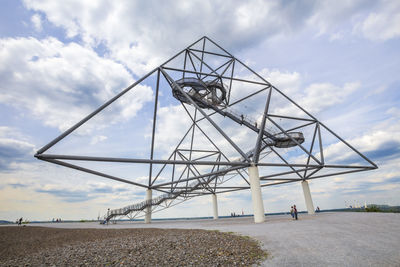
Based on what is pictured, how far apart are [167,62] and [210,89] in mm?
6179

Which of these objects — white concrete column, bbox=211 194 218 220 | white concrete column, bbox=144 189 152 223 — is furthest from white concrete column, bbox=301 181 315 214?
white concrete column, bbox=144 189 152 223

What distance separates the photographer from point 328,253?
20.6ft

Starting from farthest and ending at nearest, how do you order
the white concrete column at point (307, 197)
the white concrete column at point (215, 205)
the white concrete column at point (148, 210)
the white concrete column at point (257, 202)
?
the white concrete column at point (215, 205) → the white concrete column at point (148, 210) → the white concrete column at point (307, 197) → the white concrete column at point (257, 202)

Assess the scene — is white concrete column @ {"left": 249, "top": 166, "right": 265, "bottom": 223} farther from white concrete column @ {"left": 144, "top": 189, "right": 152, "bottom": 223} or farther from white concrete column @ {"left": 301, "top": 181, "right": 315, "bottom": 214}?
white concrete column @ {"left": 144, "top": 189, "right": 152, "bottom": 223}

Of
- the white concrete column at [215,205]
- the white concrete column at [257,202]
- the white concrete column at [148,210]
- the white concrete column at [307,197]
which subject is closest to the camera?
the white concrete column at [257,202]

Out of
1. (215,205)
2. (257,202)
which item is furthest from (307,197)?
(215,205)

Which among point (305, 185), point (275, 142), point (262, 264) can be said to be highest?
point (275, 142)

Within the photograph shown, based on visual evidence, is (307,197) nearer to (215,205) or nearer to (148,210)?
(215,205)

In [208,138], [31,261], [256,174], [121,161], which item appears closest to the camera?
[31,261]

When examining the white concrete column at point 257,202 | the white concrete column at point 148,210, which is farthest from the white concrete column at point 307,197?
the white concrete column at point 148,210

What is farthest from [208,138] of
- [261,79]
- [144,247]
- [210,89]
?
[144,247]

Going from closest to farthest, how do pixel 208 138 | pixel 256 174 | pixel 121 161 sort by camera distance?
pixel 121 161 < pixel 256 174 < pixel 208 138

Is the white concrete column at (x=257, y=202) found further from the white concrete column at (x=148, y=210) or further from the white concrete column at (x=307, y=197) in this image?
the white concrete column at (x=148, y=210)

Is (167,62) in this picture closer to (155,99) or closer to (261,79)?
(155,99)
